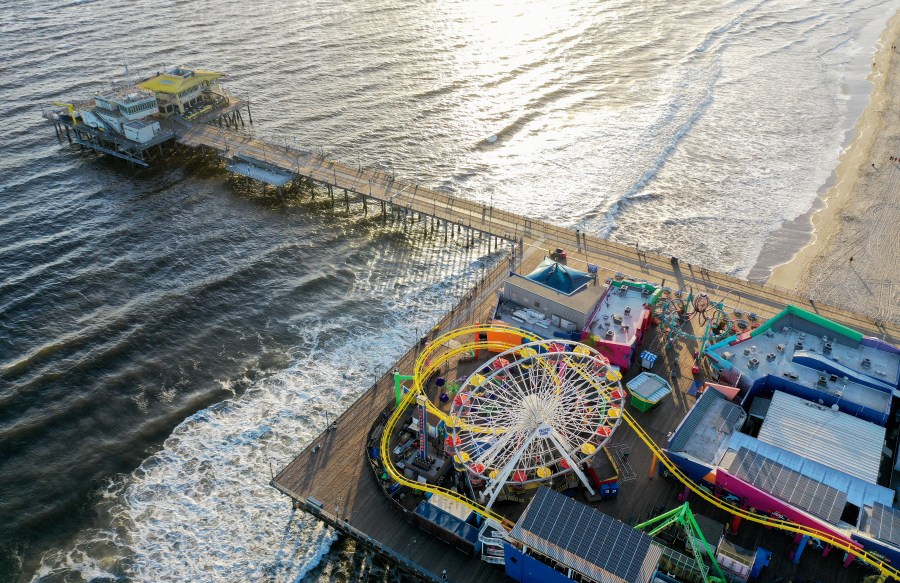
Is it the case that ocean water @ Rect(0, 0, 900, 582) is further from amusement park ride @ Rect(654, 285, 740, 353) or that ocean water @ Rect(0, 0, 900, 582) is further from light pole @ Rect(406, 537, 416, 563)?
amusement park ride @ Rect(654, 285, 740, 353)

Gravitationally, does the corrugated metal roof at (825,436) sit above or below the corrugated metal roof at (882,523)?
above

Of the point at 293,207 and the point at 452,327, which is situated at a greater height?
the point at 293,207

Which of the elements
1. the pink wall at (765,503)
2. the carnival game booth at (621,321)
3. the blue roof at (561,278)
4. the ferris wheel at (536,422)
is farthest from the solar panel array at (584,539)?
the blue roof at (561,278)

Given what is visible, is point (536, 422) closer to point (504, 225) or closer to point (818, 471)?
point (818, 471)

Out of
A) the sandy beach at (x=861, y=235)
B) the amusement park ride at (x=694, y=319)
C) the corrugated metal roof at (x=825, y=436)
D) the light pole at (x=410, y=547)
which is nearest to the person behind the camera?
the light pole at (x=410, y=547)

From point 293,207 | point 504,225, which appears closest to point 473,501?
point 504,225

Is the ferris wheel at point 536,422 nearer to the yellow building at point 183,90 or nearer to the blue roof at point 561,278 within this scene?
the blue roof at point 561,278

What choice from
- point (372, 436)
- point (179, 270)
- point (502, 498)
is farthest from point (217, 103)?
point (502, 498)

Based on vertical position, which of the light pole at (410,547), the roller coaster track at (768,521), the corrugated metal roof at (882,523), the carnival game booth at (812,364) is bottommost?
the light pole at (410,547)
